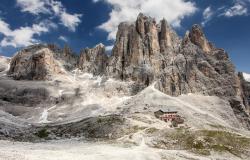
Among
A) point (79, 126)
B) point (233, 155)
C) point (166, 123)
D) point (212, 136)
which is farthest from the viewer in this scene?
point (166, 123)

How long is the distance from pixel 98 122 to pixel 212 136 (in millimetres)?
61071

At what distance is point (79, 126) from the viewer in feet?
569

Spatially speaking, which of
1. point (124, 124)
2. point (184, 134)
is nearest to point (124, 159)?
point (184, 134)

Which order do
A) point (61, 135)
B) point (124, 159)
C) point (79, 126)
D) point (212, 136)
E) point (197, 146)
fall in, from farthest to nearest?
point (79, 126)
point (61, 135)
point (212, 136)
point (197, 146)
point (124, 159)

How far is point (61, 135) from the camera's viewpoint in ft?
531

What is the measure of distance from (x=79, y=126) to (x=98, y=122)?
9604 mm

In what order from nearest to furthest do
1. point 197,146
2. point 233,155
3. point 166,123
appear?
point 233,155, point 197,146, point 166,123

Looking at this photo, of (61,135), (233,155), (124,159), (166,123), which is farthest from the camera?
(166,123)

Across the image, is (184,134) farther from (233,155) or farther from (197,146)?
(233,155)

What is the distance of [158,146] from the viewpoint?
124125 mm

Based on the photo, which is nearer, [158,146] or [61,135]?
[158,146]

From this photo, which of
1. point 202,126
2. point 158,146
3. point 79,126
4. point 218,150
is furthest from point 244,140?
point 79,126

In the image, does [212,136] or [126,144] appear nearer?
[126,144]

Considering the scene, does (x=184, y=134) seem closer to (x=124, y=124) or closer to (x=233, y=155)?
(x=233, y=155)
